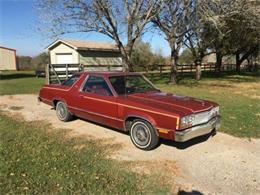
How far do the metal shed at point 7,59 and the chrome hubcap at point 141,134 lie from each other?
174ft

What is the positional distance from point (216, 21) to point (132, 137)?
10500 millimetres

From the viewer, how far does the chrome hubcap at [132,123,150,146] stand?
548 cm

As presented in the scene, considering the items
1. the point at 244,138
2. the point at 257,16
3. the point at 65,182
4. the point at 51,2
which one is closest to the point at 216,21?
the point at 257,16

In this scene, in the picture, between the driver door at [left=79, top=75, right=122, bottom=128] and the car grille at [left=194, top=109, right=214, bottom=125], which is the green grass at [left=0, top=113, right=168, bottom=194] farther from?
the car grille at [left=194, top=109, right=214, bottom=125]

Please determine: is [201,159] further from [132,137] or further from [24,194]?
[24,194]

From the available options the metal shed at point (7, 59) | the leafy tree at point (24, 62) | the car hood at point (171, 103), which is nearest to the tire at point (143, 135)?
the car hood at point (171, 103)

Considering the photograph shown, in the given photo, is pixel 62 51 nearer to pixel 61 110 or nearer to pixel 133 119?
pixel 61 110

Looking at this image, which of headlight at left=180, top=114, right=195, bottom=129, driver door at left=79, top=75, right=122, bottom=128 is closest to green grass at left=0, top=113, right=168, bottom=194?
driver door at left=79, top=75, right=122, bottom=128

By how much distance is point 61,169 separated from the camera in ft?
14.7

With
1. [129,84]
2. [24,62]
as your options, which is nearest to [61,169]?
[129,84]

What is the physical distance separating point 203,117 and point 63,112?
12.7ft

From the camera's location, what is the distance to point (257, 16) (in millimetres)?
14453

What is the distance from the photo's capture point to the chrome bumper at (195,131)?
16.6ft

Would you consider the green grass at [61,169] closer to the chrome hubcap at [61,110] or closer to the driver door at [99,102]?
the driver door at [99,102]
